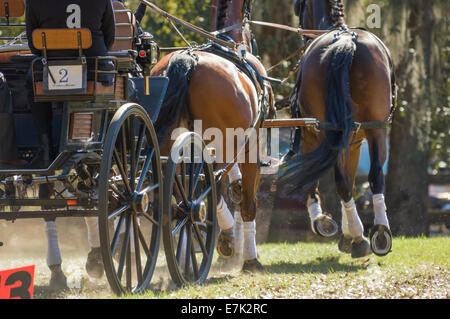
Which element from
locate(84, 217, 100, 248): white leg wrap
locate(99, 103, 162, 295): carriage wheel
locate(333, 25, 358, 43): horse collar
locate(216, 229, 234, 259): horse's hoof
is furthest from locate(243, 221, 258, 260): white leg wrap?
locate(333, 25, 358, 43): horse collar

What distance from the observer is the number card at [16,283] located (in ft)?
15.9

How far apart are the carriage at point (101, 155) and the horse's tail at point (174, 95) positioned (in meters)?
0.67

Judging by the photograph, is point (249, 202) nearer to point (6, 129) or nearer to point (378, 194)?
point (378, 194)

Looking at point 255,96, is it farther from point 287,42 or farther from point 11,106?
point 287,42

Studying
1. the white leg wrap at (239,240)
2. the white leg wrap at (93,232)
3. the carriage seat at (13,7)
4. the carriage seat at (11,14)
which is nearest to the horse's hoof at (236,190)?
the white leg wrap at (239,240)


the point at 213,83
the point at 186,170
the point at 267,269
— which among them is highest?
Answer: the point at 213,83

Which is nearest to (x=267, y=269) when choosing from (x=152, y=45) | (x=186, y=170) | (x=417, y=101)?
(x=186, y=170)

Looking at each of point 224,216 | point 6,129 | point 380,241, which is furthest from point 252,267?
point 6,129

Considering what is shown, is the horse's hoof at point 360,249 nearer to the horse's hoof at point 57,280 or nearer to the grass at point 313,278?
the grass at point 313,278

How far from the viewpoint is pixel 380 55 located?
8.01 metres

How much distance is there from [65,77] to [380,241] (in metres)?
3.85

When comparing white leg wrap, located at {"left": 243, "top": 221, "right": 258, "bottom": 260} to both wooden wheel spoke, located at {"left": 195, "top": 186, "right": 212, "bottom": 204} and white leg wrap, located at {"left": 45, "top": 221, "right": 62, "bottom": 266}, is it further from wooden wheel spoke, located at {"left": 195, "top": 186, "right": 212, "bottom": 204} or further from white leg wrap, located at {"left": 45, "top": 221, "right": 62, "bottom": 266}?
white leg wrap, located at {"left": 45, "top": 221, "right": 62, "bottom": 266}

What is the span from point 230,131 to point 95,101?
6.32 ft

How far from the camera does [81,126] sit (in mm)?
5367
